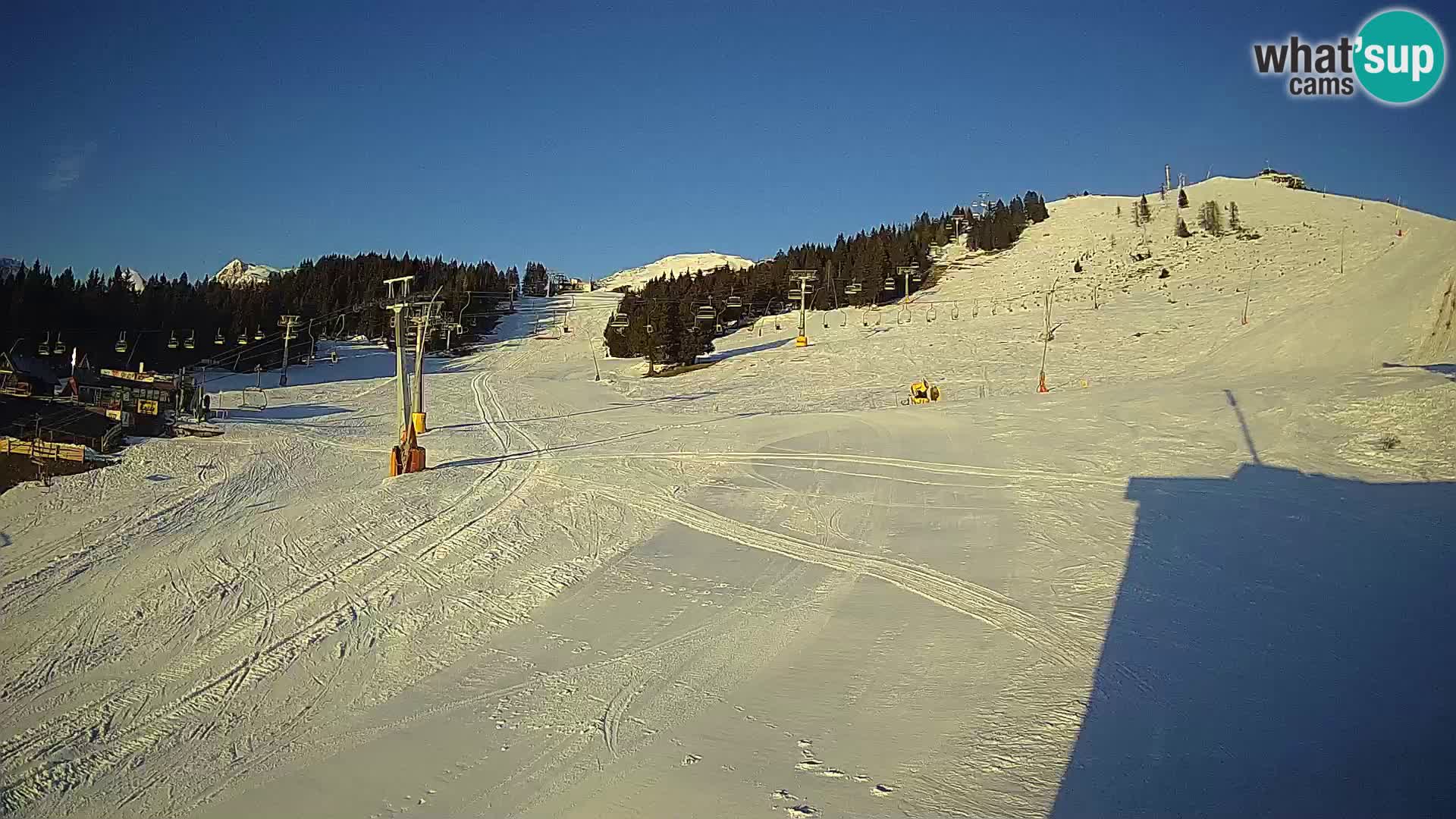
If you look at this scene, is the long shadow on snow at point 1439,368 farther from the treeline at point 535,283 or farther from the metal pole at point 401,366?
the treeline at point 535,283

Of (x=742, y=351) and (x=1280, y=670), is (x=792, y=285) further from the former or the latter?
(x=1280, y=670)

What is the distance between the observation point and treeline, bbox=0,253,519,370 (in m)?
43.4

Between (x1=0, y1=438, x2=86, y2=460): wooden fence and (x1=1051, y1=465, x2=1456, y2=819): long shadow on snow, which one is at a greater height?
(x1=0, y1=438, x2=86, y2=460): wooden fence

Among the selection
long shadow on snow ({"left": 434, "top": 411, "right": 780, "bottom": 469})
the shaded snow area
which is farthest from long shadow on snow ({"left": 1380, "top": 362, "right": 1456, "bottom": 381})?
long shadow on snow ({"left": 434, "top": 411, "right": 780, "bottom": 469})

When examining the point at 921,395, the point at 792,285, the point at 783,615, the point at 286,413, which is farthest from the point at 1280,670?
the point at 792,285

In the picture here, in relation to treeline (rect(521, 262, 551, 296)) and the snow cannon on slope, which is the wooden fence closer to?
the snow cannon on slope

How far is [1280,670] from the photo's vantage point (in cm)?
894

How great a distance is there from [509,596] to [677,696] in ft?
14.7

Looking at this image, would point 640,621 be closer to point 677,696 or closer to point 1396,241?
point 677,696

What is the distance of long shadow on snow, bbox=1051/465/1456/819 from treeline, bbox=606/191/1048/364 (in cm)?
4047

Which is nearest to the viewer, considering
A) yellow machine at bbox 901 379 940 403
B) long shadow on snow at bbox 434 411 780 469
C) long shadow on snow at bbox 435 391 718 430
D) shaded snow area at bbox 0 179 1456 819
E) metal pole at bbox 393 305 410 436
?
shaded snow area at bbox 0 179 1456 819

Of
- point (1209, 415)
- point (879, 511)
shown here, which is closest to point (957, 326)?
point (1209, 415)

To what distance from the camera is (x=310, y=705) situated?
914 centimetres

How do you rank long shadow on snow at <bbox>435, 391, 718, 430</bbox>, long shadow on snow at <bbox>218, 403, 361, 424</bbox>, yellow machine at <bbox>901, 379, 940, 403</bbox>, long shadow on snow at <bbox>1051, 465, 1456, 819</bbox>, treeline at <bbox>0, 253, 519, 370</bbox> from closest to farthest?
long shadow on snow at <bbox>1051, 465, 1456, 819</bbox> < long shadow on snow at <bbox>435, 391, 718, 430</bbox> < yellow machine at <bbox>901, 379, 940, 403</bbox> < long shadow on snow at <bbox>218, 403, 361, 424</bbox> < treeline at <bbox>0, 253, 519, 370</bbox>
